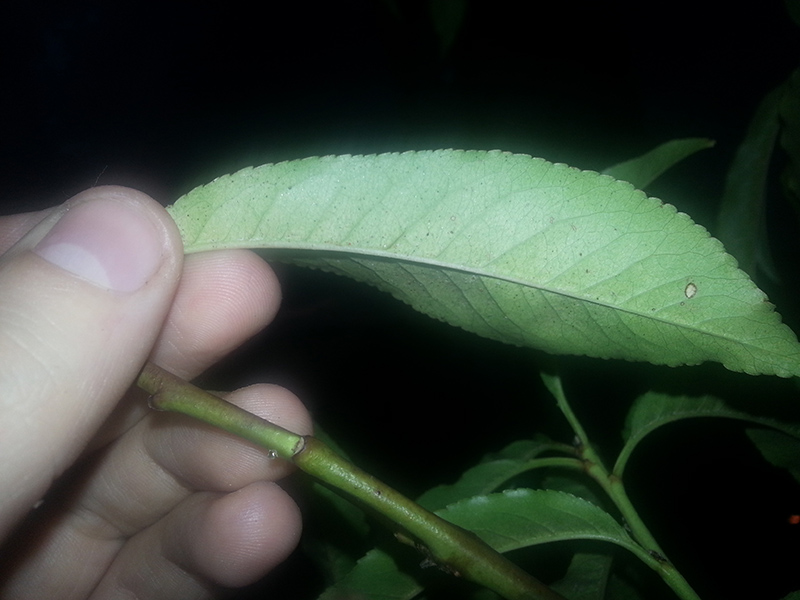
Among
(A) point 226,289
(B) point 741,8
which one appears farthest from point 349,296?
(B) point 741,8

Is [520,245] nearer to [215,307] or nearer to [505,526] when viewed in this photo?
[505,526]

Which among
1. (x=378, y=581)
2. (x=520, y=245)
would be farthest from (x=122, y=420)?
(x=520, y=245)

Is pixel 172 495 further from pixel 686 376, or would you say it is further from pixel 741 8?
pixel 741 8

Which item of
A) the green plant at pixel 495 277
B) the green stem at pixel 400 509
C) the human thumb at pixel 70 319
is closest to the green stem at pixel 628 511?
the green plant at pixel 495 277

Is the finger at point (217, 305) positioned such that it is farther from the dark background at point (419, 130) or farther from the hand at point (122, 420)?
the dark background at point (419, 130)

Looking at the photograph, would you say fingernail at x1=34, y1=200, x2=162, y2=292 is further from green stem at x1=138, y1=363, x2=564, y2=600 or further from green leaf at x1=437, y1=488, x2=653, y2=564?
green leaf at x1=437, y1=488, x2=653, y2=564

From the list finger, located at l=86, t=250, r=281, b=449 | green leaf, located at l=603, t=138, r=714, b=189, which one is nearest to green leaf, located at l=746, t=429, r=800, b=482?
green leaf, located at l=603, t=138, r=714, b=189
